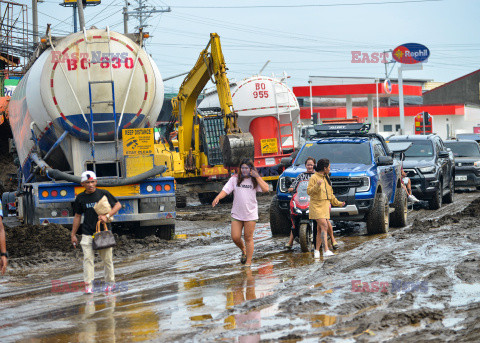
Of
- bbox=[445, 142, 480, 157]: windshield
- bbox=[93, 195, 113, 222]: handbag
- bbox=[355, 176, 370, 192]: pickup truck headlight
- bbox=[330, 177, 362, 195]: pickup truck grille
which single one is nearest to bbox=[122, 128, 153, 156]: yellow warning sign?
bbox=[330, 177, 362, 195]: pickup truck grille

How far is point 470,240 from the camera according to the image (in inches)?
532

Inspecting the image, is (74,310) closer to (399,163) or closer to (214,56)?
(399,163)

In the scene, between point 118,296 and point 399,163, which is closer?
point 118,296

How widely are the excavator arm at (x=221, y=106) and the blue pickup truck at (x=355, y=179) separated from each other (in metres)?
4.70

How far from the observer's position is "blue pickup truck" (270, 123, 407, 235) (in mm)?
14797

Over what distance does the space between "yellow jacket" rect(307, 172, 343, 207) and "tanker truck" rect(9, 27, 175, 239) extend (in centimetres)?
341

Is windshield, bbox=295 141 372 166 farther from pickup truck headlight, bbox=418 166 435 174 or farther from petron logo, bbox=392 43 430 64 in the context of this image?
petron logo, bbox=392 43 430 64

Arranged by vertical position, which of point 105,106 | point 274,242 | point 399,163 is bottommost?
point 274,242

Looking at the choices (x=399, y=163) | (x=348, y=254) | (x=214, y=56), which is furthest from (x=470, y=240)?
(x=214, y=56)

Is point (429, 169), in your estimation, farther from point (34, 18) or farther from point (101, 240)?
point (34, 18)

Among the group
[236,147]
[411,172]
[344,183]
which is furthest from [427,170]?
[344,183]

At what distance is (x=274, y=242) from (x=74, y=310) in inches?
266

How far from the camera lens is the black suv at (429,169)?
20875 mm

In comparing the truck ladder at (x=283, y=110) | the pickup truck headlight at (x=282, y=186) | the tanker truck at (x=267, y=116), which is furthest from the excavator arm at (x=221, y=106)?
the pickup truck headlight at (x=282, y=186)
